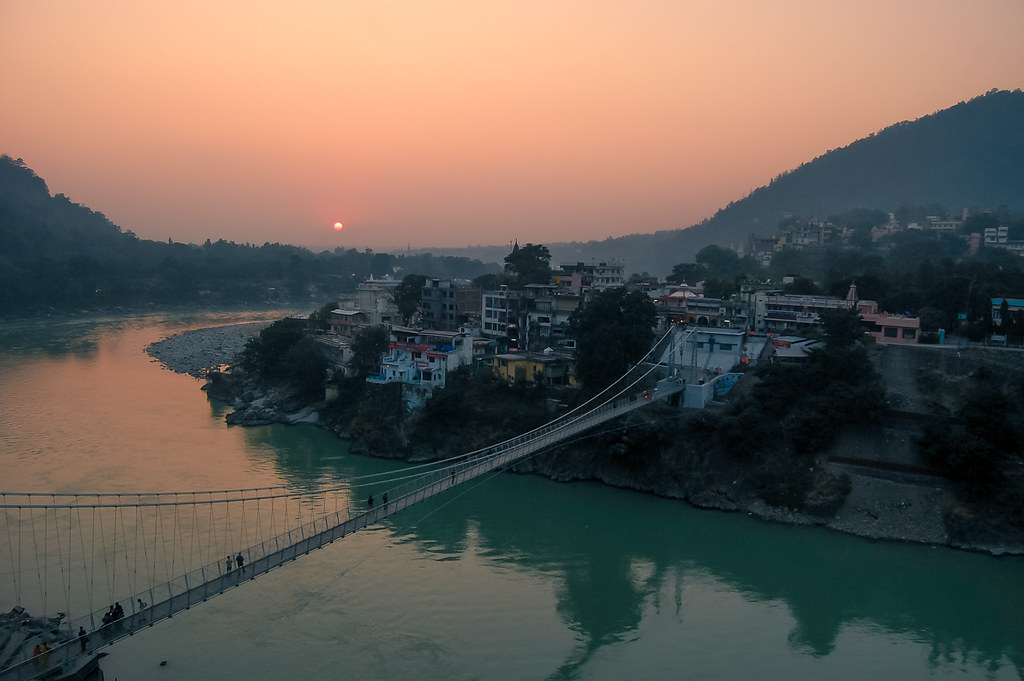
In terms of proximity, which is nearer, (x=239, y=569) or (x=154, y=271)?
(x=239, y=569)

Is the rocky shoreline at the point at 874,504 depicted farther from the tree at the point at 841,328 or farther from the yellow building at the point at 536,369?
the tree at the point at 841,328

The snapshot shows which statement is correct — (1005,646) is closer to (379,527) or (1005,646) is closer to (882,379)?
(882,379)

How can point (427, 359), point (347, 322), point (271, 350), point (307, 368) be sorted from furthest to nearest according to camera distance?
point (347, 322) < point (271, 350) < point (307, 368) < point (427, 359)

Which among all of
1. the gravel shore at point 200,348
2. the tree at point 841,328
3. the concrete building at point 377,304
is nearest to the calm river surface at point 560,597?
the tree at point 841,328

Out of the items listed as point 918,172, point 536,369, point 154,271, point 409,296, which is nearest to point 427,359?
point 536,369

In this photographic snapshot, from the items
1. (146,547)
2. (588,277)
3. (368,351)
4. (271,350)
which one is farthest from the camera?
(588,277)

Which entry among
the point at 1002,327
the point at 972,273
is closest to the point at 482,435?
the point at 1002,327

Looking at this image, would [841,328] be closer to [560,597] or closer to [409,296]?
[560,597]
